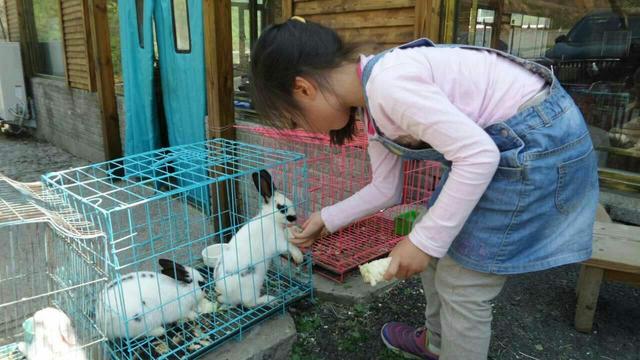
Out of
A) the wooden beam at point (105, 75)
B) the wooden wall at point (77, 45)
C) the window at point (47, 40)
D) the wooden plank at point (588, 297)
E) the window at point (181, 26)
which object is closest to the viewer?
the wooden plank at point (588, 297)

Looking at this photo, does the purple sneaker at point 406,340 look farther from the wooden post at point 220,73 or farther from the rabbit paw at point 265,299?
the wooden post at point 220,73

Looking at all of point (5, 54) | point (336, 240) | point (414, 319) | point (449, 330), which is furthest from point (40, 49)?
point (449, 330)

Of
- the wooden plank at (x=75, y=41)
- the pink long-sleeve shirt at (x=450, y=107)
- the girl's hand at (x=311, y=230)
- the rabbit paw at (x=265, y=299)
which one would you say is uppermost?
the wooden plank at (x=75, y=41)

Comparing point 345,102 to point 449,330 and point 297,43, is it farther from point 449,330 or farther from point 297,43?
point 449,330

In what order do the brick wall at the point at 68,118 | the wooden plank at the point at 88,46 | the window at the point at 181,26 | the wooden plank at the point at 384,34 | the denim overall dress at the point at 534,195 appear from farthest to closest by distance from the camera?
the brick wall at the point at 68,118 < the wooden plank at the point at 88,46 < the window at the point at 181,26 < the wooden plank at the point at 384,34 < the denim overall dress at the point at 534,195

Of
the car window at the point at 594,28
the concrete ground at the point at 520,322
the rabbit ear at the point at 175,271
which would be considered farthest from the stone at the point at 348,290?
the car window at the point at 594,28

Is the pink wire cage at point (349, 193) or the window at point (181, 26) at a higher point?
the window at point (181, 26)

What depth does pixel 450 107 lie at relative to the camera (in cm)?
112

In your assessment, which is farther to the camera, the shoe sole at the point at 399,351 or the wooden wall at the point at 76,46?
the wooden wall at the point at 76,46

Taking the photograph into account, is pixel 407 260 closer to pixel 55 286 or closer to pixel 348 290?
pixel 348 290

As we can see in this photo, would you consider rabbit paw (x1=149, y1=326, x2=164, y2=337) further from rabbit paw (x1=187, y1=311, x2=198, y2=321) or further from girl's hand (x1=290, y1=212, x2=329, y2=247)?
girl's hand (x1=290, y1=212, x2=329, y2=247)

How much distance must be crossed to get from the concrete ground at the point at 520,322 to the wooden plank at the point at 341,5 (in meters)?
1.62

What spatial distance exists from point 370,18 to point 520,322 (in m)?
1.97

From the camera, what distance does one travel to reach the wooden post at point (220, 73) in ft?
9.57
